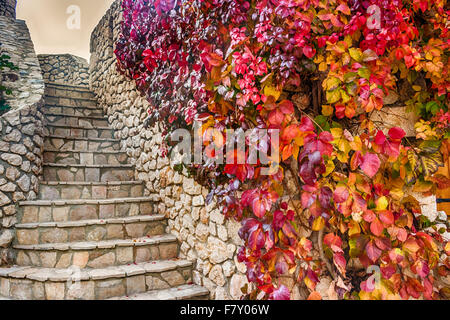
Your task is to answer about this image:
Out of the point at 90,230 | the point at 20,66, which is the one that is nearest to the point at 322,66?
the point at 90,230

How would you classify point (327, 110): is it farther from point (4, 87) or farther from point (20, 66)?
point (20, 66)

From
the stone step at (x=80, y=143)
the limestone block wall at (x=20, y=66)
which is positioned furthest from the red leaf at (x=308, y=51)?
the stone step at (x=80, y=143)

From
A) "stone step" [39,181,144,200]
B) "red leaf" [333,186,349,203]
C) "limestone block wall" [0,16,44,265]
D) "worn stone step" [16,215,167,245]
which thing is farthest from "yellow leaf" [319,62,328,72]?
"limestone block wall" [0,16,44,265]

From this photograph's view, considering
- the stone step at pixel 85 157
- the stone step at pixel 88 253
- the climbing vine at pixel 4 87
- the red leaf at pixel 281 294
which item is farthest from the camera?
the stone step at pixel 85 157

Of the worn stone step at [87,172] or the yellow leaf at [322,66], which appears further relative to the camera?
the worn stone step at [87,172]

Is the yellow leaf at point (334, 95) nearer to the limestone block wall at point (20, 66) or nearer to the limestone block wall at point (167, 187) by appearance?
the limestone block wall at point (167, 187)

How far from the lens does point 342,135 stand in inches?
53.0

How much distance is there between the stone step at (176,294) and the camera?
215 centimetres

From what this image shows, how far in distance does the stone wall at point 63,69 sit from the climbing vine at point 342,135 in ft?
21.4

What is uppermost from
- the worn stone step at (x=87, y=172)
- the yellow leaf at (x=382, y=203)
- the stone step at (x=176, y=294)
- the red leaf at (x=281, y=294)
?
the worn stone step at (x=87, y=172)

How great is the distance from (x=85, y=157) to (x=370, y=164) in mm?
3503

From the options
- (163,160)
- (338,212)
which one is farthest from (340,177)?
(163,160)

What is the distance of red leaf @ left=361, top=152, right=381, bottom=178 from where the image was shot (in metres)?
1.23
